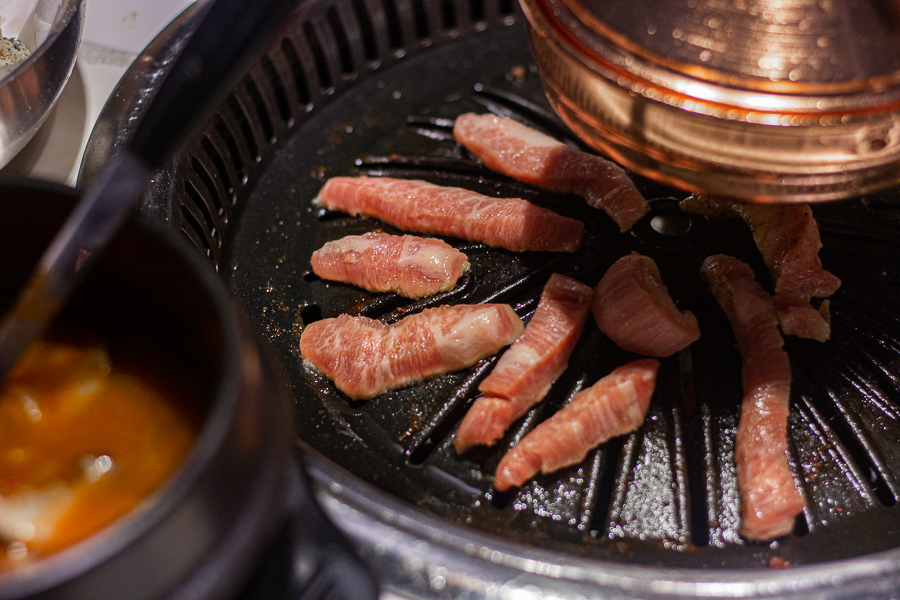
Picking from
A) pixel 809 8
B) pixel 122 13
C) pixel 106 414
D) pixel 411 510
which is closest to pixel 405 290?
pixel 411 510

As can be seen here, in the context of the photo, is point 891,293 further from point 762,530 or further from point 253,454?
point 253,454

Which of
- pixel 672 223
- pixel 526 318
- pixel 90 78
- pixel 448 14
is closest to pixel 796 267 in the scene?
pixel 672 223

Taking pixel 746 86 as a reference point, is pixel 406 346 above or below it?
below

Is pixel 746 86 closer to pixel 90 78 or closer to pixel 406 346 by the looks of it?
pixel 406 346

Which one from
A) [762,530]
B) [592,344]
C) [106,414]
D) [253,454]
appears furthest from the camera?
[592,344]

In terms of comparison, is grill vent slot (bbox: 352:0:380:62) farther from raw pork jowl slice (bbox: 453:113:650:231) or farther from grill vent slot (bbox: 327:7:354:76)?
raw pork jowl slice (bbox: 453:113:650:231)

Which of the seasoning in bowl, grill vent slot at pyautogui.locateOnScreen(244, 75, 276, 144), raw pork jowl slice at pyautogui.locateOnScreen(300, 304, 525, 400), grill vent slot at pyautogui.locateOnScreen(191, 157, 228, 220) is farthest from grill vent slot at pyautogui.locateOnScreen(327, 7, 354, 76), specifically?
raw pork jowl slice at pyautogui.locateOnScreen(300, 304, 525, 400)
